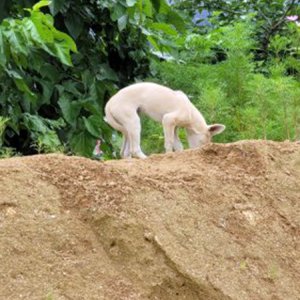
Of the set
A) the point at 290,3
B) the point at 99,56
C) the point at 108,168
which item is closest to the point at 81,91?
the point at 99,56

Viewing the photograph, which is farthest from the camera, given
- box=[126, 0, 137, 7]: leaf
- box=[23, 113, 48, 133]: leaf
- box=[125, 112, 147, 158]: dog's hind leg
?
box=[23, 113, 48, 133]: leaf

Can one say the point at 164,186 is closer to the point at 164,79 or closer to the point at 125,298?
the point at 125,298

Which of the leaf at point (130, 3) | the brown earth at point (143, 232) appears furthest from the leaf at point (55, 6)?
the brown earth at point (143, 232)

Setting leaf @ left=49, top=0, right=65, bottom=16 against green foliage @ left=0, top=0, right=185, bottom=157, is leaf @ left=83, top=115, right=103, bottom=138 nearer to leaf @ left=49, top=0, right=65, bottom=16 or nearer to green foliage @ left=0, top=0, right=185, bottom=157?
green foliage @ left=0, top=0, right=185, bottom=157

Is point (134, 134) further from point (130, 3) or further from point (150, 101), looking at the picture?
point (130, 3)

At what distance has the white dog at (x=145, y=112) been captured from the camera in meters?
5.22

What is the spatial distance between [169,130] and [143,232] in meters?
1.67

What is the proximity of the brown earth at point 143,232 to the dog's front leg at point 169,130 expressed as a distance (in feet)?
2.77

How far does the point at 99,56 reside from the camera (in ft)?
24.6

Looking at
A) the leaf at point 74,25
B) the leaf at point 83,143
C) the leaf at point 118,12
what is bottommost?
the leaf at point 83,143

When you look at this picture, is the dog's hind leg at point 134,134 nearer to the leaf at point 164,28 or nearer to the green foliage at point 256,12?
the leaf at point 164,28

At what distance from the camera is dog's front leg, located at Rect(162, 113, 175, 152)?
17.2 ft

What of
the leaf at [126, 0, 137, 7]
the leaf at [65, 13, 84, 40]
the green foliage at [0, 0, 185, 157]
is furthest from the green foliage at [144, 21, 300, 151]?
the leaf at [65, 13, 84, 40]

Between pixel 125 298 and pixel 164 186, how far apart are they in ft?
2.55
